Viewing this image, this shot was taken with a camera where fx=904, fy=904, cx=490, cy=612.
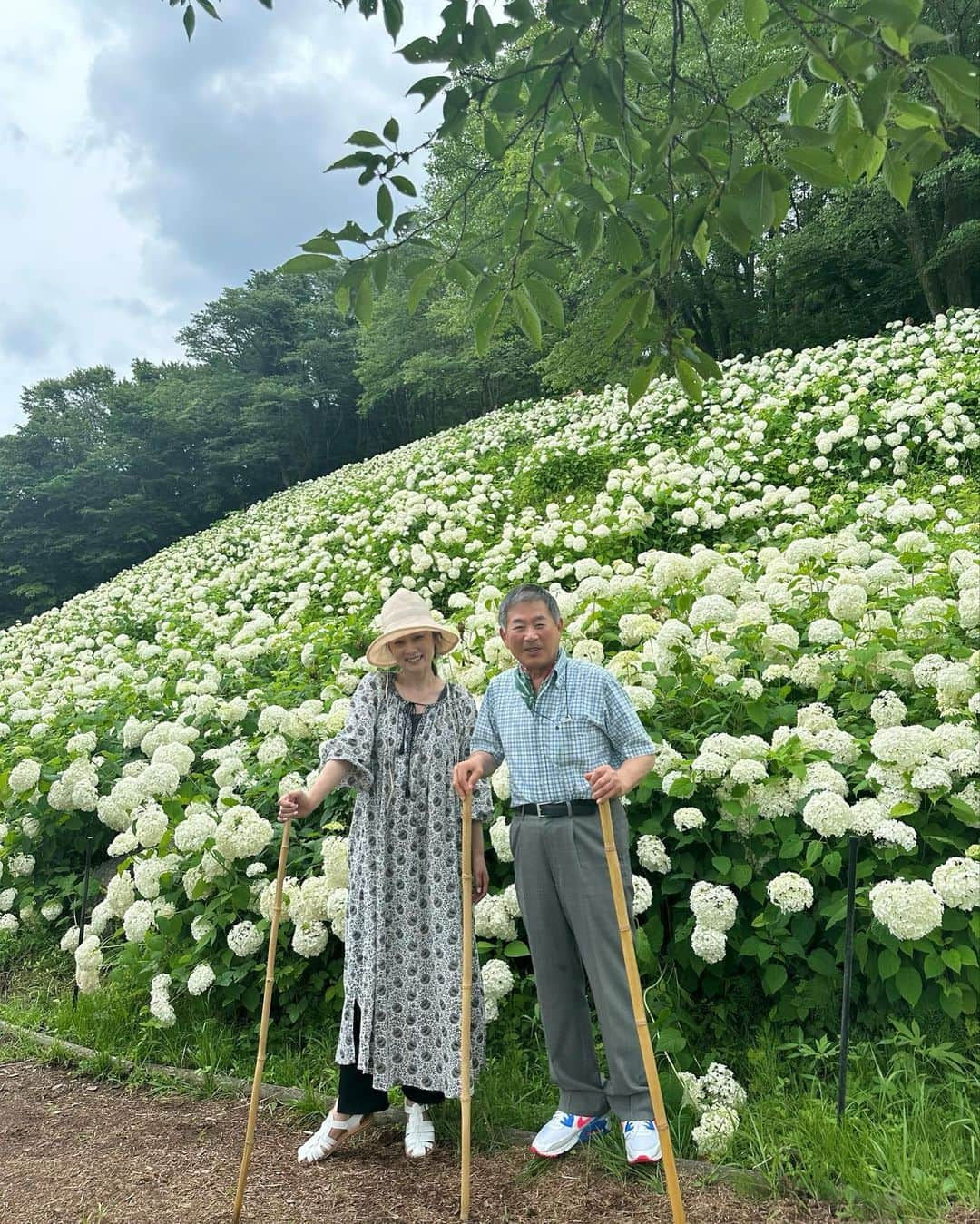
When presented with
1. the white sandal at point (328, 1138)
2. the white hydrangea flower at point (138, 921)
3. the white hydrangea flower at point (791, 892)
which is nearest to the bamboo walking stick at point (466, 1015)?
the white sandal at point (328, 1138)

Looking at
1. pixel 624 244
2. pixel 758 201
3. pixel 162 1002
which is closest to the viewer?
pixel 758 201

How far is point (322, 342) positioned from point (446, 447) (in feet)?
83.5

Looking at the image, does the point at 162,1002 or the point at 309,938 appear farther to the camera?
the point at 162,1002

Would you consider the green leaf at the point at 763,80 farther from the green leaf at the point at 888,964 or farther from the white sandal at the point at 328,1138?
the white sandal at the point at 328,1138

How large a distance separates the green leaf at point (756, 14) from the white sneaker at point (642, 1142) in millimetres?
2919

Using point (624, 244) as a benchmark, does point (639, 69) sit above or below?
above

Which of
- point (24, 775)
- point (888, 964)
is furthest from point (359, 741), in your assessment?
point (24, 775)

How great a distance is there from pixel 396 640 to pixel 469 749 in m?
0.46

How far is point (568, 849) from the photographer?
2.76 m

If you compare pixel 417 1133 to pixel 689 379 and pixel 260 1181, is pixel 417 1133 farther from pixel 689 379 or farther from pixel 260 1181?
pixel 689 379

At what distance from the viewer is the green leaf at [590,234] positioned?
174cm

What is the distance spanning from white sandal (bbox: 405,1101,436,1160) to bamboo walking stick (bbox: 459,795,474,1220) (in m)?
0.33

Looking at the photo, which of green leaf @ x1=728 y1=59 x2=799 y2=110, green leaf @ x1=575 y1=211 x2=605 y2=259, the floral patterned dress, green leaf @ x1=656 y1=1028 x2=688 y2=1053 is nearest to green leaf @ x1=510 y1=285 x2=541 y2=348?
Result: green leaf @ x1=575 y1=211 x2=605 y2=259

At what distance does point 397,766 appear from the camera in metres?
3.16
